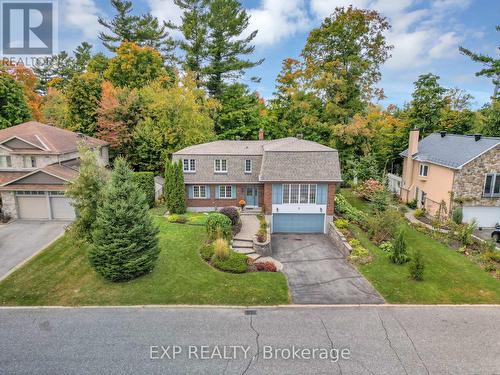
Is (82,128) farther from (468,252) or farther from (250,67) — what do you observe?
(468,252)

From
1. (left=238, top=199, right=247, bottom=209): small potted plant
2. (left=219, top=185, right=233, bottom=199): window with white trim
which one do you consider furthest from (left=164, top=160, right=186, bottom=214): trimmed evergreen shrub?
(left=238, top=199, right=247, bottom=209): small potted plant

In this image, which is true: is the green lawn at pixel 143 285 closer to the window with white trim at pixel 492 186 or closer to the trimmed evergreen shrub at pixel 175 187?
the trimmed evergreen shrub at pixel 175 187

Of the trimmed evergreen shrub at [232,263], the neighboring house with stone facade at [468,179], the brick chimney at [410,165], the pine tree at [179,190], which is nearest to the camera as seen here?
the trimmed evergreen shrub at [232,263]

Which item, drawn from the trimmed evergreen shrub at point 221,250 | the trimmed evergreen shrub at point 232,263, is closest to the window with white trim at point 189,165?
the trimmed evergreen shrub at point 221,250

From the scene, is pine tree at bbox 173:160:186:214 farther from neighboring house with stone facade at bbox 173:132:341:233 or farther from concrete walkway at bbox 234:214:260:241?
concrete walkway at bbox 234:214:260:241

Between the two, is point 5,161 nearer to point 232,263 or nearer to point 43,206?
point 43,206

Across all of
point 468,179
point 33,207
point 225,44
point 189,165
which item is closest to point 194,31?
point 225,44
